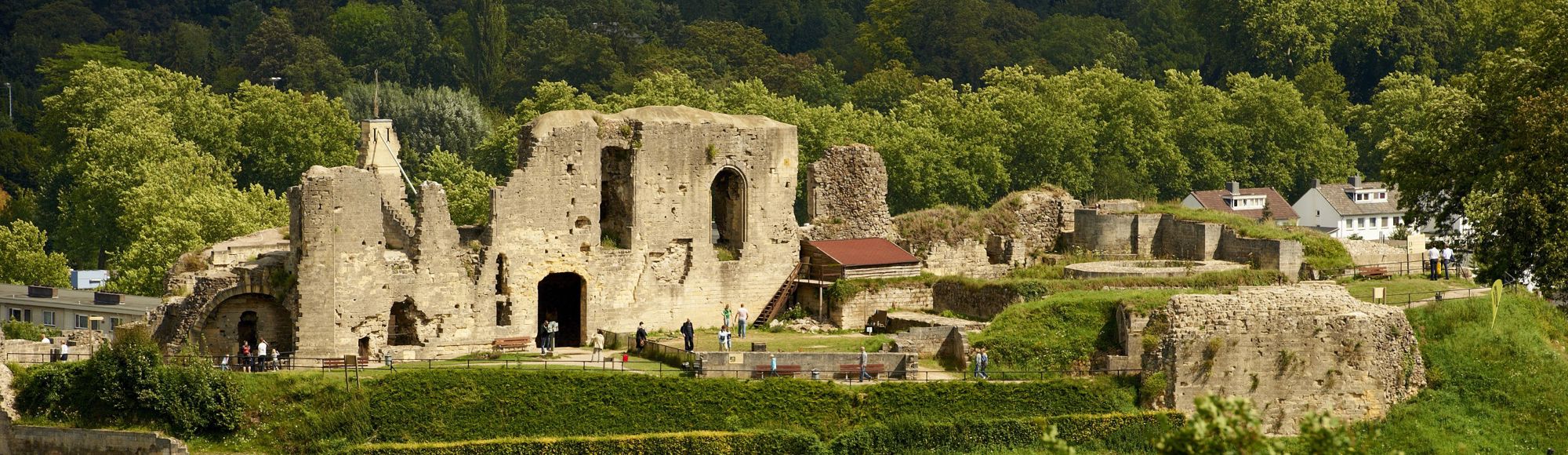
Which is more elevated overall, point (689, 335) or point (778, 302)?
point (778, 302)

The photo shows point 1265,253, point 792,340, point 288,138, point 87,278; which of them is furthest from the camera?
point 288,138

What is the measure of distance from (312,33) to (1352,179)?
2107 inches

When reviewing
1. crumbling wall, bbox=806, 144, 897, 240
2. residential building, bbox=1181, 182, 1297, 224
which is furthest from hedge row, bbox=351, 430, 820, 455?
residential building, bbox=1181, 182, 1297, 224

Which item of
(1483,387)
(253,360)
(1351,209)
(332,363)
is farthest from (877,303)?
(1351,209)

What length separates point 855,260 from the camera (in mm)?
62812

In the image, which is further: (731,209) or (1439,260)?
(1439,260)

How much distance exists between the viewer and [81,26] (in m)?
130

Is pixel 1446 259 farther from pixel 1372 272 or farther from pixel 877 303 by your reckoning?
pixel 877 303

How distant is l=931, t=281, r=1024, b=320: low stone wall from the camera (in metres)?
60.4

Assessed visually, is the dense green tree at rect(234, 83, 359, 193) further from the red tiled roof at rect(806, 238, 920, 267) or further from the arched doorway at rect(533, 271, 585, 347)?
the arched doorway at rect(533, 271, 585, 347)

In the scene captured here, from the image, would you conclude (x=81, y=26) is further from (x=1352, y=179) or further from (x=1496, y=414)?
(x=1496, y=414)

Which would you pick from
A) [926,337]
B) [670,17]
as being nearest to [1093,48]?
[670,17]

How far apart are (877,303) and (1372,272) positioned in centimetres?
1157

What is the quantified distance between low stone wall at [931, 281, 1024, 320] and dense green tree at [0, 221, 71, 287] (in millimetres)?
30741
